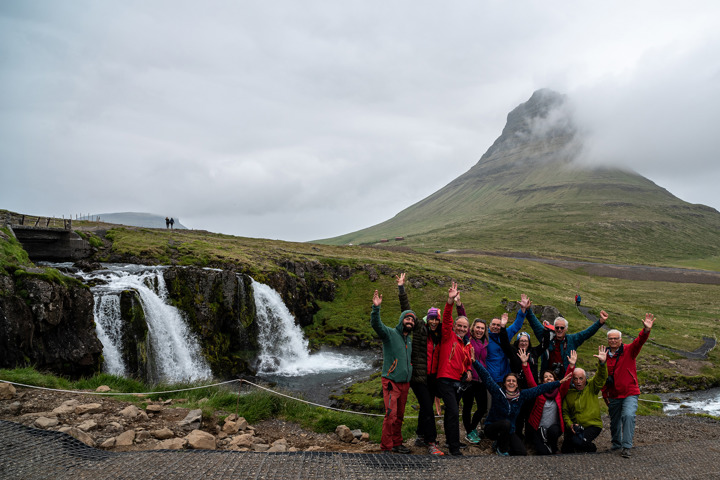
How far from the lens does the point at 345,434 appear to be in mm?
11547

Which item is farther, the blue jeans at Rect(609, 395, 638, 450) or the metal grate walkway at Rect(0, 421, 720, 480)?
the blue jeans at Rect(609, 395, 638, 450)

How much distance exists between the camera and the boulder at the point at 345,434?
451 inches

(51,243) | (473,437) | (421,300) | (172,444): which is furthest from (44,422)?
(421,300)

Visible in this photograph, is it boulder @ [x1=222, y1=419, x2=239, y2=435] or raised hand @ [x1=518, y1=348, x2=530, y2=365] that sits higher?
raised hand @ [x1=518, y1=348, x2=530, y2=365]

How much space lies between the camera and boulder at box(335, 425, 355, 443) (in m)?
11.4

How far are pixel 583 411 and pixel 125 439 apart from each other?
11.5m

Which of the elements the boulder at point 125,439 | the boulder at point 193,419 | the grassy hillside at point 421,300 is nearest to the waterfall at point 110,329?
the grassy hillside at point 421,300

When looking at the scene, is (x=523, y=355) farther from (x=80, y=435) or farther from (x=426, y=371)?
(x=80, y=435)

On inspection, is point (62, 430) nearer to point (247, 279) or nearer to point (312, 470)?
point (312, 470)

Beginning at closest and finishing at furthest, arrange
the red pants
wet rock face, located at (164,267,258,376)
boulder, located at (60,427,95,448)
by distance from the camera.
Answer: boulder, located at (60,427,95,448)
the red pants
wet rock face, located at (164,267,258,376)

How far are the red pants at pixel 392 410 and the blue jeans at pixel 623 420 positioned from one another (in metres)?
5.58

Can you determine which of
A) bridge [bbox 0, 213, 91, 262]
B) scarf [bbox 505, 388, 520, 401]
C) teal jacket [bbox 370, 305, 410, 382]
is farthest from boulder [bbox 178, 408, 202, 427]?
bridge [bbox 0, 213, 91, 262]

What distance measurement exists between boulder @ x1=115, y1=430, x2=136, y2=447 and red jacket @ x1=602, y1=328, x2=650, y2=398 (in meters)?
12.3

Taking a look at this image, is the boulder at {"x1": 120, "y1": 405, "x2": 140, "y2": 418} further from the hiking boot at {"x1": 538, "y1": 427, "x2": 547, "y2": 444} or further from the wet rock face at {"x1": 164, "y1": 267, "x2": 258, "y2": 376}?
the wet rock face at {"x1": 164, "y1": 267, "x2": 258, "y2": 376}
